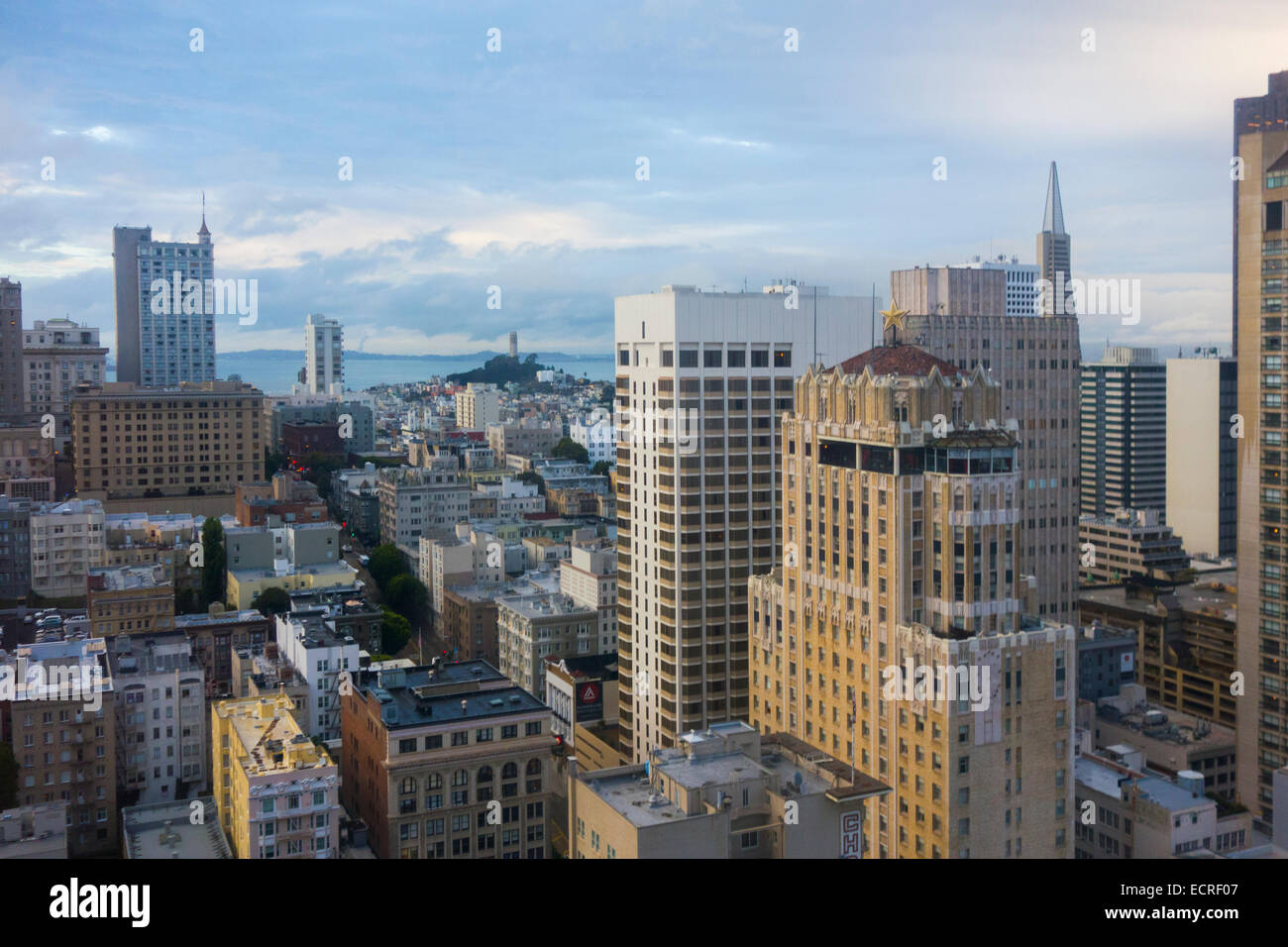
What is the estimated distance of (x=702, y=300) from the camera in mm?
23297

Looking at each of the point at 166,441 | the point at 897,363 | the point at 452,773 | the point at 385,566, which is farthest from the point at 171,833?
the point at 166,441

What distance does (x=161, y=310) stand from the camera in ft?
208

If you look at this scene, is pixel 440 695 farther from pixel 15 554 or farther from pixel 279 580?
pixel 15 554

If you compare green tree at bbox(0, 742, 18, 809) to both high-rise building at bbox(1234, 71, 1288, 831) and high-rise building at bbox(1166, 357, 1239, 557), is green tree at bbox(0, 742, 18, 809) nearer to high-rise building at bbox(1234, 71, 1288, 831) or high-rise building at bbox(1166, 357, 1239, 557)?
high-rise building at bbox(1234, 71, 1288, 831)

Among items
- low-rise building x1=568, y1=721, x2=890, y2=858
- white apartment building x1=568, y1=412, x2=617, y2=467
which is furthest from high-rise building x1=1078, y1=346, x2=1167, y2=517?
low-rise building x1=568, y1=721, x2=890, y2=858

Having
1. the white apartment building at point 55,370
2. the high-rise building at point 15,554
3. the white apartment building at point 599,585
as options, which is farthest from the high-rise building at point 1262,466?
the white apartment building at point 55,370

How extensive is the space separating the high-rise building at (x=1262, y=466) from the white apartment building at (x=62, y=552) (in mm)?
31968

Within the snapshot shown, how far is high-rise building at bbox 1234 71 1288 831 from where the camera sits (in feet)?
88.6

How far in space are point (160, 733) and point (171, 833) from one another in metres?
5.40

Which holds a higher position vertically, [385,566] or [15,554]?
[15,554]

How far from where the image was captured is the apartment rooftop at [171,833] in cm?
1684
